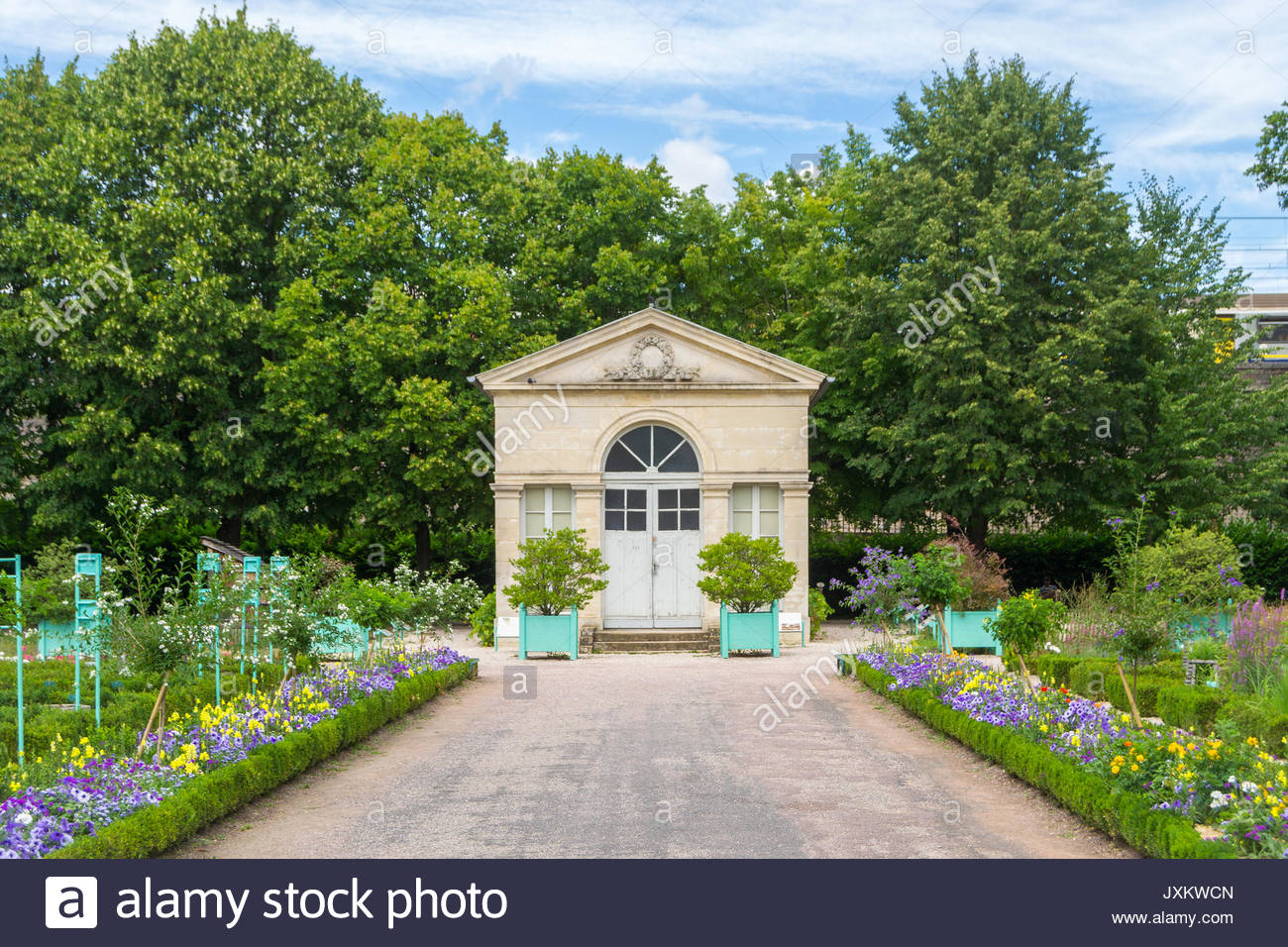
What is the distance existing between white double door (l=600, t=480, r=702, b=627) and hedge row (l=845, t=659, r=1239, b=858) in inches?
433

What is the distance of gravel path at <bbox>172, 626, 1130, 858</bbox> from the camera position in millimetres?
7723

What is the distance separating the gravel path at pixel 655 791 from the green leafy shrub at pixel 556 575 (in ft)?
18.0

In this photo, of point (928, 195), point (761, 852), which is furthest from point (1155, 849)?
point (928, 195)

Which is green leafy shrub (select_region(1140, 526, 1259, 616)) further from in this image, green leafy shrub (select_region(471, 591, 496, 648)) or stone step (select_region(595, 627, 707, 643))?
green leafy shrub (select_region(471, 591, 496, 648))

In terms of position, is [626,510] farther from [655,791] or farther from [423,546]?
[655,791]

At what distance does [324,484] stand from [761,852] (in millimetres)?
20837

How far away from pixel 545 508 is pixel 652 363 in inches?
135

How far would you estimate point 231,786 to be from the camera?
8.55m

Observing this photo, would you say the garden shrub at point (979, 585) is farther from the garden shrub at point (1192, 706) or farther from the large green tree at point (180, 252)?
the large green tree at point (180, 252)

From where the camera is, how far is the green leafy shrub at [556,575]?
2070cm

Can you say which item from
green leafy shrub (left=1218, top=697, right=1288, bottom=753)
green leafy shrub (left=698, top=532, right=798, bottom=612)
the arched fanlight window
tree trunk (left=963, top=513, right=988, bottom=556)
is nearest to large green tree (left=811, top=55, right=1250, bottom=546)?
tree trunk (left=963, top=513, right=988, bottom=556)

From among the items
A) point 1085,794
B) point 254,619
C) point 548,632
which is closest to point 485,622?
point 548,632

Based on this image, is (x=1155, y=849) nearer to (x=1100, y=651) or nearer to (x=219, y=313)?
(x=1100, y=651)

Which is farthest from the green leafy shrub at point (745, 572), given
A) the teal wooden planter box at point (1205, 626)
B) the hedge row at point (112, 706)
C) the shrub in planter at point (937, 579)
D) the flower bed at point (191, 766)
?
the hedge row at point (112, 706)
